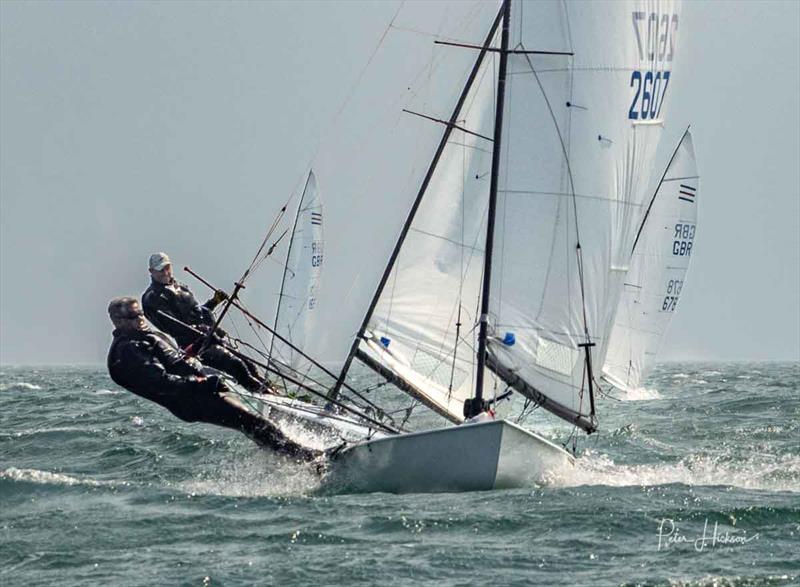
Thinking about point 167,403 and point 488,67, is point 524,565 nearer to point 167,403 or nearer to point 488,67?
point 167,403

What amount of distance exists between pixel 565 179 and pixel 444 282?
2.30 metres

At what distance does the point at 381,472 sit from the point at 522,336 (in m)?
2.67

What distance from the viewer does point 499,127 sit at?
14.5m

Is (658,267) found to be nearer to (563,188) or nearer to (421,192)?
(421,192)

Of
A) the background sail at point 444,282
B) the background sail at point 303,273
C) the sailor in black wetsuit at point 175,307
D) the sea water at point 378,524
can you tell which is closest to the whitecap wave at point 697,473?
the sea water at point 378,524

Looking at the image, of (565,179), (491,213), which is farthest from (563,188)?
(491,213)

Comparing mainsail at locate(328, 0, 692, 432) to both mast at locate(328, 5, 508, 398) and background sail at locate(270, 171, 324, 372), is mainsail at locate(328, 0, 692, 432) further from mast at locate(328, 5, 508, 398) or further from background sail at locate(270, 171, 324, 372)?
background sail at locate(270, 171, 324, 372)

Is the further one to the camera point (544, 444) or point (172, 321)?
point (172, 321)

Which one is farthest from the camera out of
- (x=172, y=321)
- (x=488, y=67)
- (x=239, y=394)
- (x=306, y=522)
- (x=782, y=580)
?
(x=488, y=67)

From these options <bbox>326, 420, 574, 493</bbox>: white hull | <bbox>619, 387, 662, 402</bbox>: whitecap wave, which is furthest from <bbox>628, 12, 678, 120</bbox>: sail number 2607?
<bbox>619, 387, 662, 402</bbox>: whitecap wave

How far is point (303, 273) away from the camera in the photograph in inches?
1214

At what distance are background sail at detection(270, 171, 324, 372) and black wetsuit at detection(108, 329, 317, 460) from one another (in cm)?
1656

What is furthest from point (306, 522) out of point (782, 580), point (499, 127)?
point (499, 127)

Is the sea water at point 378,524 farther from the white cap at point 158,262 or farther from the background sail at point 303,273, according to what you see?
the background sail at point 303,273
